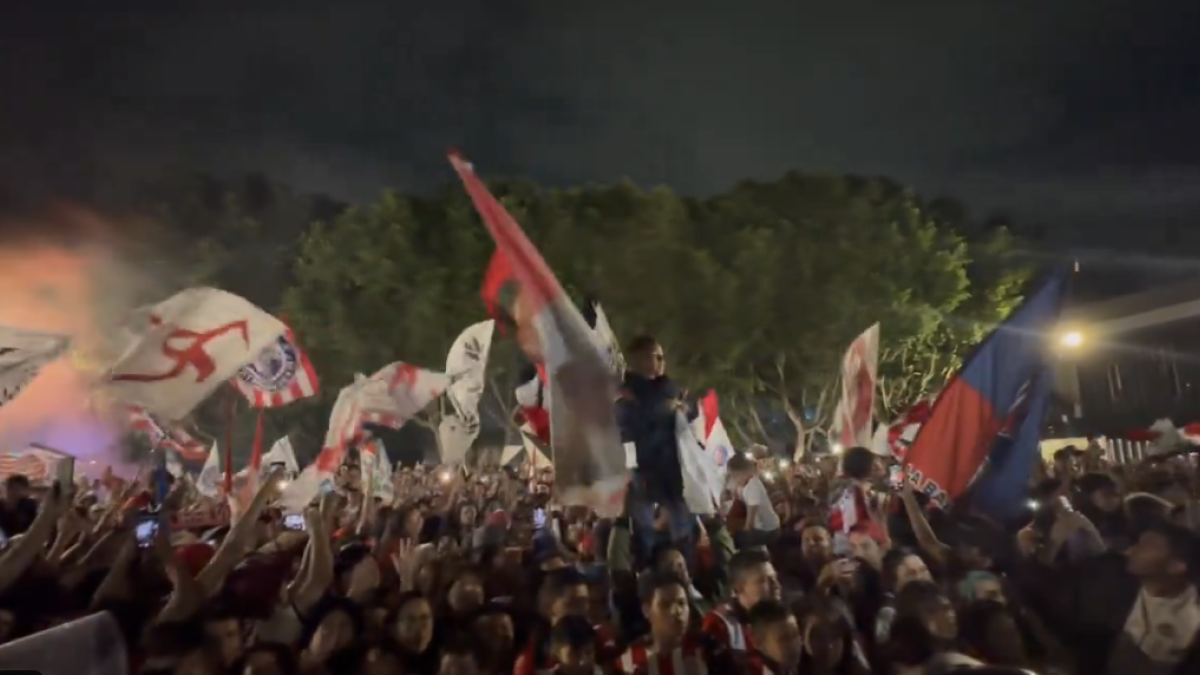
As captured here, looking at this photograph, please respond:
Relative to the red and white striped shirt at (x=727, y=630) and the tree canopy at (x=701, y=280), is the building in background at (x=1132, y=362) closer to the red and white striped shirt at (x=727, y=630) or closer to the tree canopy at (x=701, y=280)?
the tree canopy at (x=701, y=280)

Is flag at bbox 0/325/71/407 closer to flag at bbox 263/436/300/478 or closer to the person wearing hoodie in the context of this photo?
the person wearing hoodie

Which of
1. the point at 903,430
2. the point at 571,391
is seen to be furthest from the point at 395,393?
the point at 903,430

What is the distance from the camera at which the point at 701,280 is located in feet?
77.0

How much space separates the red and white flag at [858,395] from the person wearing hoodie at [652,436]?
140 inches

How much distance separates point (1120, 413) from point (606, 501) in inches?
1140

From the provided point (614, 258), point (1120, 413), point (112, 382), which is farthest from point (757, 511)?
point (1120, 413)

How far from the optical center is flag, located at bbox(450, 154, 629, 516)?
4.91 metres

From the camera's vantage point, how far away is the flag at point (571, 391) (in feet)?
16.1

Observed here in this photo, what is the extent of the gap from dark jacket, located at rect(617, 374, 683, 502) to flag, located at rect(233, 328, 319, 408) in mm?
6176

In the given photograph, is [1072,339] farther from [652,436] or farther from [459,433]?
[652,436]

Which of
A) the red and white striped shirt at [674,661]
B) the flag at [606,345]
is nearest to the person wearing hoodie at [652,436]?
the flag at [606,345]


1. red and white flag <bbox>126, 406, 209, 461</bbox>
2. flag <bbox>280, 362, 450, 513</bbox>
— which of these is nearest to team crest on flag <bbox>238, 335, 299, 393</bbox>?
flag <bbox>280, 362, 450, 513</bbox>

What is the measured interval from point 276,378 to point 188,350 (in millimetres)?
3101

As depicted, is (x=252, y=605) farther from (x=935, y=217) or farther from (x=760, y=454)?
(x=935, y=217)
